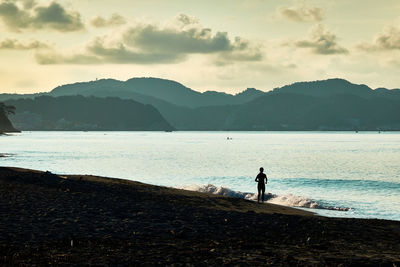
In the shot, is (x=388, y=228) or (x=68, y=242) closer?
(x=68, y=242)

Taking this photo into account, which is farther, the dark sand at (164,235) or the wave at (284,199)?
the wave at (284,199)

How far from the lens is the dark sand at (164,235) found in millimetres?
14617

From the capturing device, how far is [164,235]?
60.5 ft

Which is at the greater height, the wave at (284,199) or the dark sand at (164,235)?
the dark sand at (164,235)

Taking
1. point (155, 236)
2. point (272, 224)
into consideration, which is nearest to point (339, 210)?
point (272, 224)

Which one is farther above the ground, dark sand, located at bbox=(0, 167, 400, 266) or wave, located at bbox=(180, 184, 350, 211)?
dark sand, located at bbox=(0, 167, 400, 266)

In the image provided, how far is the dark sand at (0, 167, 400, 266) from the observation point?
14.6 meters

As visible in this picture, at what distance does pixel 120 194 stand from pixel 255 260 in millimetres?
17345

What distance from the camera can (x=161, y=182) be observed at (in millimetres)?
A: 58844

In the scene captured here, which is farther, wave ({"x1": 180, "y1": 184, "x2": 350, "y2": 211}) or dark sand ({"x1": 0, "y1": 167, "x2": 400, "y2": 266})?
wave ({"x1": 180, "y1": 184, "x2": 350, "y2": 211})

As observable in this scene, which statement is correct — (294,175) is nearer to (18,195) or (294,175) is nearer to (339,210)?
(339,210)

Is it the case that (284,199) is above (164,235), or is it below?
below

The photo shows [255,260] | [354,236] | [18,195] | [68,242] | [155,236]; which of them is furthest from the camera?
[18,195]

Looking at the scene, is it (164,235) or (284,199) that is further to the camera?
(284,199)
